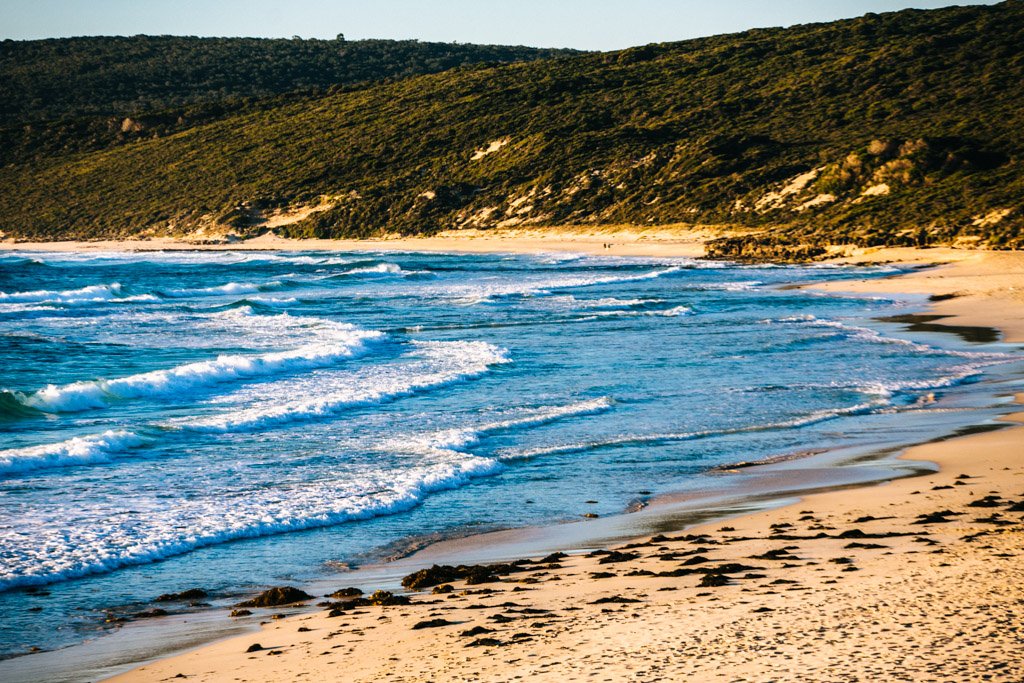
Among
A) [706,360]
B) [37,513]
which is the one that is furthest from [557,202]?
[37,513]

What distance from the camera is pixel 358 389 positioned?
17828mm

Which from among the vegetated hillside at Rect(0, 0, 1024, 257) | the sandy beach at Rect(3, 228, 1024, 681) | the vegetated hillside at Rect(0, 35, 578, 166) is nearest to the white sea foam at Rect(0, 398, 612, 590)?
the sandy beach at Rect(3, 228, 1024, 681)

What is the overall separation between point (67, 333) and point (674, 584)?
24.9 meters

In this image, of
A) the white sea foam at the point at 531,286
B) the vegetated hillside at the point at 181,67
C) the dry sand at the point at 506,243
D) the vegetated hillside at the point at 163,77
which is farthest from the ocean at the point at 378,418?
the vegetated hillside at the point at 181,67

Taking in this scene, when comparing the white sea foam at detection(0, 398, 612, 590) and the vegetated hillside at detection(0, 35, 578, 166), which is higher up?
the vegetated hillside at detection(0, 35, 578, 166)

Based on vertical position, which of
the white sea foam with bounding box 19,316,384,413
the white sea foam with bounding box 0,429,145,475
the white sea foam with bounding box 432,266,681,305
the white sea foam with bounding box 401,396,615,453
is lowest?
the white sea foam with bounding box 401,396,615,453

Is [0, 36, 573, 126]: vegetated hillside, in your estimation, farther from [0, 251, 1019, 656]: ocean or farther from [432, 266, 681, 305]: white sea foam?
[0, 251, 1019, 656]: ocean

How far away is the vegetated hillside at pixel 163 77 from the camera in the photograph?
114250mm

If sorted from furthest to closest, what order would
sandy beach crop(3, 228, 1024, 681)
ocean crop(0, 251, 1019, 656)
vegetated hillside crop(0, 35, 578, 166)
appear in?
1. vegetated hillside crop(0, 35, 578, 166)
2. ocean crop(0, 251, 1019, 656)
3. sandy beach crop(3, 228, 1024, 681)

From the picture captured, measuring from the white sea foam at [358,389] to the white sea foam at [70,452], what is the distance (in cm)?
118

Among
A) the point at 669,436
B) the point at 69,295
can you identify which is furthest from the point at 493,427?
the point at 69,295

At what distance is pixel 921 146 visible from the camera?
59.0 meters

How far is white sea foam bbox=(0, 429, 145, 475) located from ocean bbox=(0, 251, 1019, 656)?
0.13ft

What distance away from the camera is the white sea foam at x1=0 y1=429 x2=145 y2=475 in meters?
12.1
